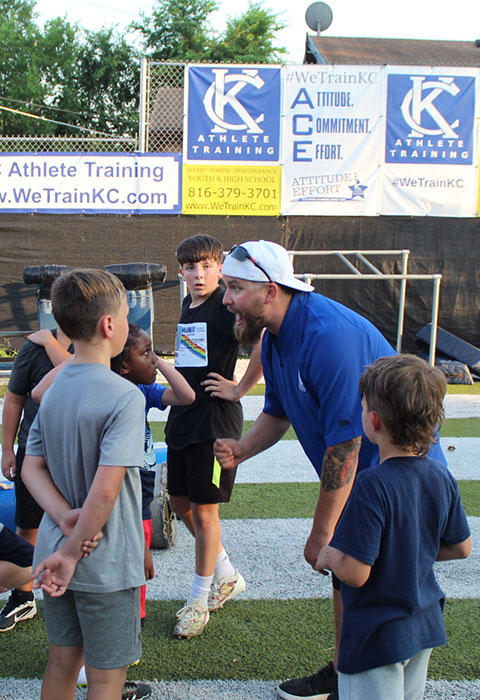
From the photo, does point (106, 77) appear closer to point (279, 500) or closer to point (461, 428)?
point (461, 428)

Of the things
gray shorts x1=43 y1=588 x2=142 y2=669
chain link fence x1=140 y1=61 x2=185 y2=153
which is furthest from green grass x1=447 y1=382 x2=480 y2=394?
gray shorts x1=43 y1=588 x2=142 y2=669

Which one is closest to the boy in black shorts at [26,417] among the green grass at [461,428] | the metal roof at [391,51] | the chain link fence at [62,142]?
the green grass at [461,428]

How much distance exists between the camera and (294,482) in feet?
17.7

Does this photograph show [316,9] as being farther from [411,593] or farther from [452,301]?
[411,593]

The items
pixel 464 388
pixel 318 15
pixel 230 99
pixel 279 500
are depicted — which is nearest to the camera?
pixel 279 500

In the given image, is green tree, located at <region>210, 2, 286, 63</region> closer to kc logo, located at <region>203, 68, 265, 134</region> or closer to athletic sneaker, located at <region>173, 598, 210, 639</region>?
kc logo, located at <region>203, 68, 265, 134</region>

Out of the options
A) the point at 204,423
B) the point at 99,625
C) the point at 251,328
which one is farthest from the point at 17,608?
the point at 251,328

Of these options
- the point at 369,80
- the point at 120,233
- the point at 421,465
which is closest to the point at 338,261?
the point at 369,80

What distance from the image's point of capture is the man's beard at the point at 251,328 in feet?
8.05

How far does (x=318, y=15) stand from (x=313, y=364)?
71.8 feet

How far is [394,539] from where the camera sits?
69.6 inches

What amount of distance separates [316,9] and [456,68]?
12.3 m

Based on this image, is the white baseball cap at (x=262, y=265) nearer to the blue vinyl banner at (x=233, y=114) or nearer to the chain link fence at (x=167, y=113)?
the blue vinyl banner at (x=233, y=114)

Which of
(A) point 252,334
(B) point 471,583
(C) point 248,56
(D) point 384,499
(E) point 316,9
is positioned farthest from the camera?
(C) point 248,56
